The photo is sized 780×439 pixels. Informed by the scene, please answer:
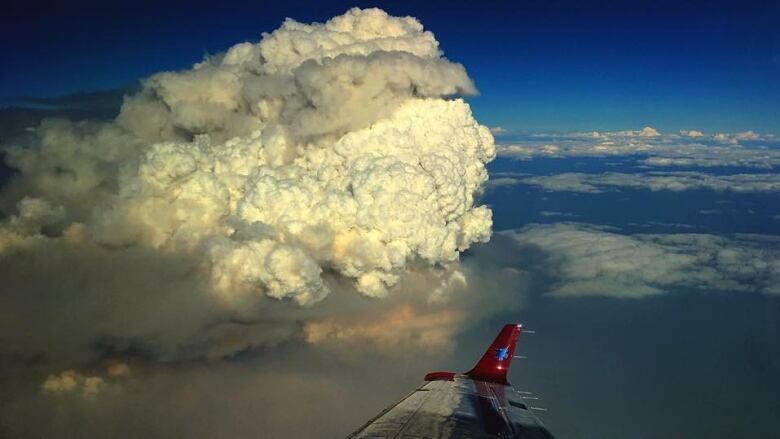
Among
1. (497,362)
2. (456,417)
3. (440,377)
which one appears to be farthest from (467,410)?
(497,362)

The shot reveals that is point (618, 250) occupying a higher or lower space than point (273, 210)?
lower

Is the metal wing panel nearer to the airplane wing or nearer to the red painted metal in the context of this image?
the airplane wing

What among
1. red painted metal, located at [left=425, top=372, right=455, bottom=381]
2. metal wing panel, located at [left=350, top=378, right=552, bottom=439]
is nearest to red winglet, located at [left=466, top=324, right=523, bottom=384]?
red painted metal, located at [left=425, top=372, right=455, bottom=381]

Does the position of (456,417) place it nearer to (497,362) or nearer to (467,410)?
(467,410)

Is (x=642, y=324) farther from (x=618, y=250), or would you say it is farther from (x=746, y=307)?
(x=618, y=250)

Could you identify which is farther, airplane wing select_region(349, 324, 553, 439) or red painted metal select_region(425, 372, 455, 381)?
red painted metal select_region(425, 372, 455, 381)

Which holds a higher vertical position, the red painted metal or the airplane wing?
the airplane wing

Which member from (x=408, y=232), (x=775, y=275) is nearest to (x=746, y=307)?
(x=775, y=275)

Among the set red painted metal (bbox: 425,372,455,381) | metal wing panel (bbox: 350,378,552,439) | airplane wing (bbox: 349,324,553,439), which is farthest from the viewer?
red painted metal (bbox: 425,372,455,381)

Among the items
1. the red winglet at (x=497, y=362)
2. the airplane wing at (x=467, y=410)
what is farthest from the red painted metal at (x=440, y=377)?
the red winglet at (x=497, y=362)
